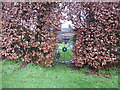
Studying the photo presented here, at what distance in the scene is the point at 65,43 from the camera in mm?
3832

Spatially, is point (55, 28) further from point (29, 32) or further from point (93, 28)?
point (93, 28)

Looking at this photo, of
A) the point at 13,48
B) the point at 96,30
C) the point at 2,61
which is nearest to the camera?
the point at 96,30

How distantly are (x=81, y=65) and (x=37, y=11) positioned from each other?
2.20 meters

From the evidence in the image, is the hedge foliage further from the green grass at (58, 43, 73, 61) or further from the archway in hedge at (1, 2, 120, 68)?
the green grass at (58, 43, 73, 61)

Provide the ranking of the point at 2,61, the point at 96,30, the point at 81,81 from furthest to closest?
the point at 2,61, the point at 96,30, the point at 81,81

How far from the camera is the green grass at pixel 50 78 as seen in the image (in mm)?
2656

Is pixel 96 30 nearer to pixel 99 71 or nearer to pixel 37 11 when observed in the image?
pixel 99 71

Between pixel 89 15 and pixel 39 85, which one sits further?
pixel 89 15

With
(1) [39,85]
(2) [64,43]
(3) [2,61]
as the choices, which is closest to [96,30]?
(2) [64,43]

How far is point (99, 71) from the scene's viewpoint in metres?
3.40

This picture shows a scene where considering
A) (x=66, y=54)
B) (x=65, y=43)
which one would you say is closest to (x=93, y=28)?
(x=65, y=43)

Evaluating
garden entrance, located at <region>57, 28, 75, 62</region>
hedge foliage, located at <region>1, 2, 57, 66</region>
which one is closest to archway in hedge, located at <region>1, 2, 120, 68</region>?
hedge foliage, located at <region>1, 2, 57, 66</region>

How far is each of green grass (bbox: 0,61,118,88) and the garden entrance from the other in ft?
1.58

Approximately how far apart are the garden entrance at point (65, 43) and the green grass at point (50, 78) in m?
0.48
